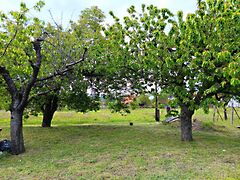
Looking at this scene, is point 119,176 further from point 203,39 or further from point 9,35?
point 9,35

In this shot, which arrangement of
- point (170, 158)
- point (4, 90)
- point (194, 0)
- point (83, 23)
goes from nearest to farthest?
point (170, 158) → point (194, 0) → point (4, 90) → point (83, 23)

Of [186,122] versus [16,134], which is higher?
[186,122]

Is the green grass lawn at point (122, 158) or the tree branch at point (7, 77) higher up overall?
the tree branch at point (7, 77)

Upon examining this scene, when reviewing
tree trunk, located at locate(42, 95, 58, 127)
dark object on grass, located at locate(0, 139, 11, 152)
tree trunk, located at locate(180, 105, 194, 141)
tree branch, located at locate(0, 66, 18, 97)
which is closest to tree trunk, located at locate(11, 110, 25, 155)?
dark object on grass, located at locate(0, 139, 11, 152)

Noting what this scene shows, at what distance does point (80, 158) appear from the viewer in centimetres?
693

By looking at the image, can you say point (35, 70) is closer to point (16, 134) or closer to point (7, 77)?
point (7, 77)

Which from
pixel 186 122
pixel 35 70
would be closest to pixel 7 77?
pixel 35 70

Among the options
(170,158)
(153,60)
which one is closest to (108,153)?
(170,158)

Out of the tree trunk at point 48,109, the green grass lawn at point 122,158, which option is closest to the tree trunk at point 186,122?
the green grass lawn at point 122,158

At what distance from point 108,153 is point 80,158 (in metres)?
0.83

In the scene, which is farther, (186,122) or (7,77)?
(186,122)

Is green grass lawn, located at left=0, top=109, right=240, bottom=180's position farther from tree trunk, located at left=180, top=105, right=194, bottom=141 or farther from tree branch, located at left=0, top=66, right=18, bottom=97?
tree branch, located at left=0, top=66, right=18, bottom=97

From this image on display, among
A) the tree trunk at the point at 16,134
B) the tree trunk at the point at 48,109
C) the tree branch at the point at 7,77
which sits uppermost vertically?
the tree branch at the point at 7,77

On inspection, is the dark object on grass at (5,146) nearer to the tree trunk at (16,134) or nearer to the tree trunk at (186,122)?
the tree trunk at (16,134)
